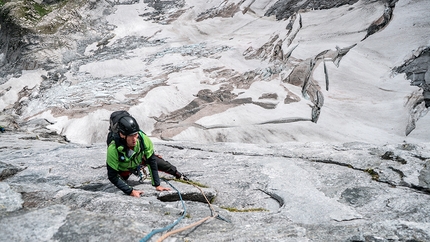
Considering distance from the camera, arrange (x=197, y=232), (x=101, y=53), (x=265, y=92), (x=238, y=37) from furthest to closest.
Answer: (x=101, y=53) < (x=238, y=37) < (x=265, y=92) < (x=197, y=232)

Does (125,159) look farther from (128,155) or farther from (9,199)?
(9,199)

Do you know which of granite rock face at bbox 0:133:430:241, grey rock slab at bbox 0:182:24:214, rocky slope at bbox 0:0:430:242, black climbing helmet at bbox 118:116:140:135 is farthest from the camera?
black climbing helmet at bbox 118:116:140:135

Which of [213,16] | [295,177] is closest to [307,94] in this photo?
[295,177]

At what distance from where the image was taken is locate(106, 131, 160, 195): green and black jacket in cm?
542

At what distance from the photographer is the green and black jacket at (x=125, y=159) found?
542 cm

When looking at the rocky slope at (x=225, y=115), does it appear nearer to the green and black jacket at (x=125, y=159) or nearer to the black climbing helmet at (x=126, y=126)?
the green and black jacket at (x=125, y=159)

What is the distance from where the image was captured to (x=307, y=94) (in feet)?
46.8

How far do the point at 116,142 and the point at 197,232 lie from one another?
2.58 meters

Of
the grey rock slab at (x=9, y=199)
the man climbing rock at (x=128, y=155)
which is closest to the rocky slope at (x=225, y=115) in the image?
the grey rock slab at (x=9, y=199)

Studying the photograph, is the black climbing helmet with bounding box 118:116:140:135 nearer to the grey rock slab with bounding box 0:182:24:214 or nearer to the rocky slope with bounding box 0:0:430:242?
the rocky slope with bounding box 0:0:430:242

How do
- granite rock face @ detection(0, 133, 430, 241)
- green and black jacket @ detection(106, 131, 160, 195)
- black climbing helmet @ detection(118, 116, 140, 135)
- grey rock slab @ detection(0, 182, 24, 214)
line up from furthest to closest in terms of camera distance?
green and black jacket @ detection(106, 131, 160, 195) < black climbing helmet @ detection(118, 116, 140, 135) < grey rock slab @ detection(0, 182, 24, 214) < granite rock face @ detection(0, 133, 430, 241)

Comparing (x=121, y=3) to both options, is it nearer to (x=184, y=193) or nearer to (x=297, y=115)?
(x=297, y=115)

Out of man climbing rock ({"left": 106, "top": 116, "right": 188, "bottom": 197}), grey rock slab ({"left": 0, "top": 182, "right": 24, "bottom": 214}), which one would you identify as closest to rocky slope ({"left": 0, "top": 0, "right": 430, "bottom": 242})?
grey rock slab ({"left": 0, "top": 182, "right": 24, "bottom": 214})

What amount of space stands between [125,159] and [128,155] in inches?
3.8
